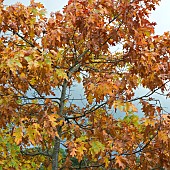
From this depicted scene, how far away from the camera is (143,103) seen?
226 inches

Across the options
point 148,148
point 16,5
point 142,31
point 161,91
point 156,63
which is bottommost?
point 148,148

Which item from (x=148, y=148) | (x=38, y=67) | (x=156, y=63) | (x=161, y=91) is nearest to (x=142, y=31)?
(x=156, y=63)

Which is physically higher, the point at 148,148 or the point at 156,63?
the point at 156,63

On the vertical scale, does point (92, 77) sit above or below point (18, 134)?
above

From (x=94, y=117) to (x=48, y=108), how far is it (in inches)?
52.9

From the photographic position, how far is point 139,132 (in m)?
6.73

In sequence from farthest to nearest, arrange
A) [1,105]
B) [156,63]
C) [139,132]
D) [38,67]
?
1. [139,132]
2. [156,63]
3. [1,105]
4. [38,67]

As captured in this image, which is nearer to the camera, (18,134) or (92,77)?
(18,134)

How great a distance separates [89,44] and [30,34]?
57.4 inches

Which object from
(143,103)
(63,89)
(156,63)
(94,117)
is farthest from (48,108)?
(156,63)

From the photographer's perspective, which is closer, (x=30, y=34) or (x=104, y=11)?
(x=104, y=11)

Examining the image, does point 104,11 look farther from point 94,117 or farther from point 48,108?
point 94,117

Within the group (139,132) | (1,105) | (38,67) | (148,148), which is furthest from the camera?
A: (139,132)

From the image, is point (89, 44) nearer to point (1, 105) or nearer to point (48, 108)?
point (48, 108)
